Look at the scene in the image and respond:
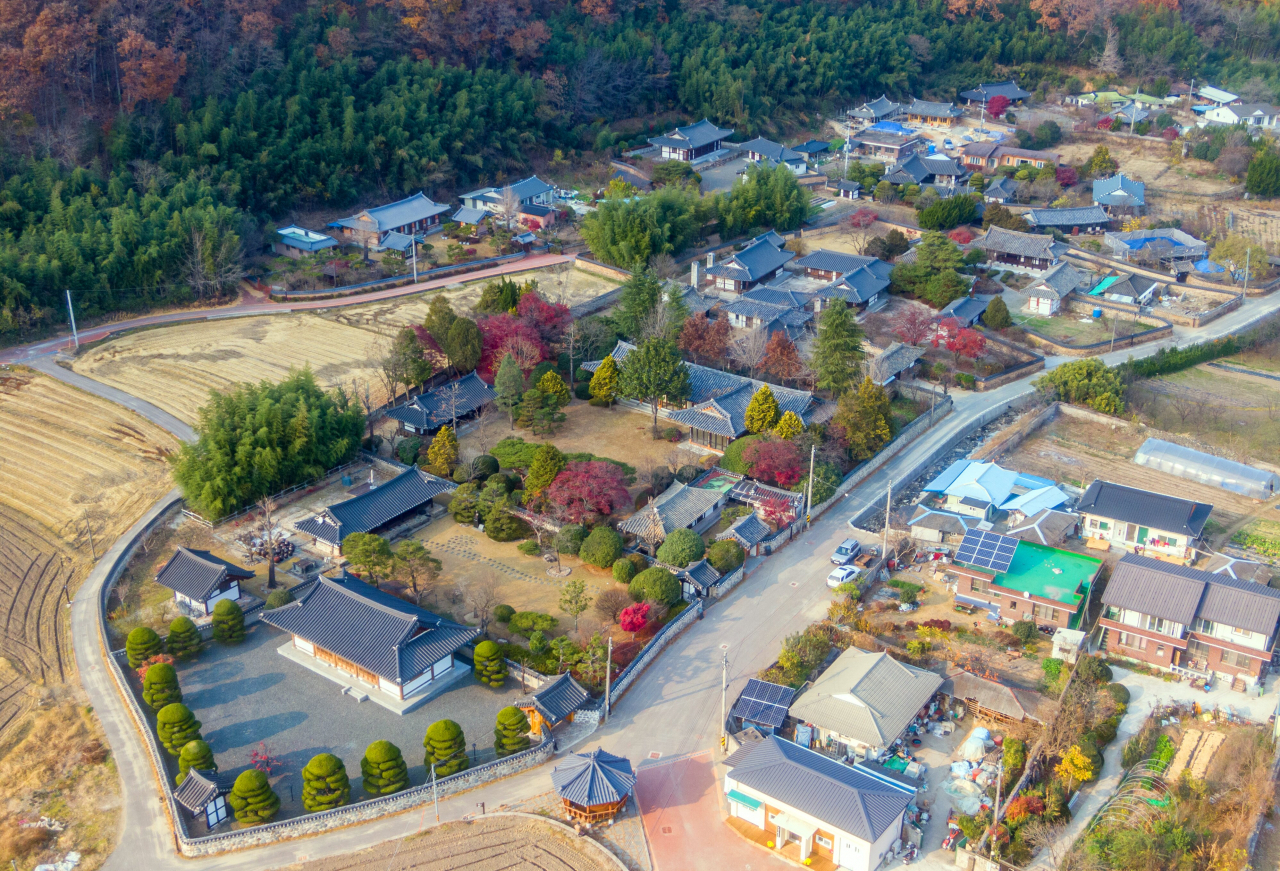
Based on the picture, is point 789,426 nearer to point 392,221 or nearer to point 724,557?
point 724,557

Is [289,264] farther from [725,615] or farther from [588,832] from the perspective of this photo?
[588,832]

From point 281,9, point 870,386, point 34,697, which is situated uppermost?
point 281,9

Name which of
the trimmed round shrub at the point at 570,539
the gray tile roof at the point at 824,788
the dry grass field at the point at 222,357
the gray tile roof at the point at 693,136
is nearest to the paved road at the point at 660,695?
the gray tile roof at the point at 824,788

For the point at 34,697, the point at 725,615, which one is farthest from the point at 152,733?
the point at 725,615

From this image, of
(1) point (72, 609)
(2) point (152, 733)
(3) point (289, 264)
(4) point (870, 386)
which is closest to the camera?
(2) point (152, 733)

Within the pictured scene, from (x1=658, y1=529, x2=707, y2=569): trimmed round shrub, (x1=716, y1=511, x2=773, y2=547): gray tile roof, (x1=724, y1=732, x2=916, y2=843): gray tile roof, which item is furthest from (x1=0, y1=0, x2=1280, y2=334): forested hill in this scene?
(x1=724, y1=732, x2=916, y2=843): gray tile roof

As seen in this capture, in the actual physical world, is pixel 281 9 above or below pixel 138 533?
above

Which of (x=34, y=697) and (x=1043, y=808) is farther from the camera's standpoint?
(x=34, y=697)
